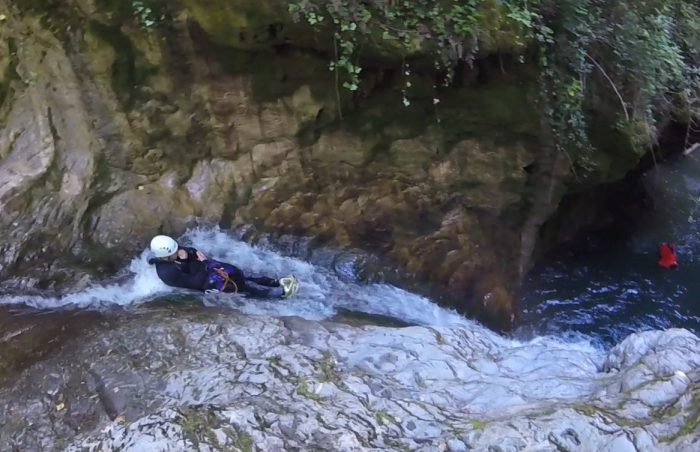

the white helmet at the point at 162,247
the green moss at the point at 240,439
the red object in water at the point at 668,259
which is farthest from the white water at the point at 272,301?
the red object in water at the point at 668,259

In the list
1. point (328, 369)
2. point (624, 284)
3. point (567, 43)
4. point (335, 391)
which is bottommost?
point (624, 284)

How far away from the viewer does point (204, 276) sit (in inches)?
252

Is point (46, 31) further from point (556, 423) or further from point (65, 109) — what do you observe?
point (556, 423)

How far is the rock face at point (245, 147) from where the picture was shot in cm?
644

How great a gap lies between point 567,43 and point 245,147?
3.58 metres

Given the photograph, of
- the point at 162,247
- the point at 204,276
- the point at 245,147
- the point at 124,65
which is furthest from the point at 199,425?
the point at 124,65

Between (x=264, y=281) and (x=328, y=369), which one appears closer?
(x=328, y=369)

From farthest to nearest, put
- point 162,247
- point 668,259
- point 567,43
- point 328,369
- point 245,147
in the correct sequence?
point 668,259 → point 245,147 → point 567,43 → point 162,247 → point 328,369

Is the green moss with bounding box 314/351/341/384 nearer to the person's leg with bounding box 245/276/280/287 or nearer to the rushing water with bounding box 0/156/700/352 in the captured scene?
the rushing water with bounding box 0/156/700/352

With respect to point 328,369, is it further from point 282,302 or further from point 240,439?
point 282,302

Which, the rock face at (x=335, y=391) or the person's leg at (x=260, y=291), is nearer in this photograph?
the rock face at (x=335, y=391)

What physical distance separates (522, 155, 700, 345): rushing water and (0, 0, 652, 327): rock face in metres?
0.88

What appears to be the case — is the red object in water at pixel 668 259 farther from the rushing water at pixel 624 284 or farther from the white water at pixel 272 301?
the white water at pixel 272 301

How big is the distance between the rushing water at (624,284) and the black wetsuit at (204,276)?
3.23m
